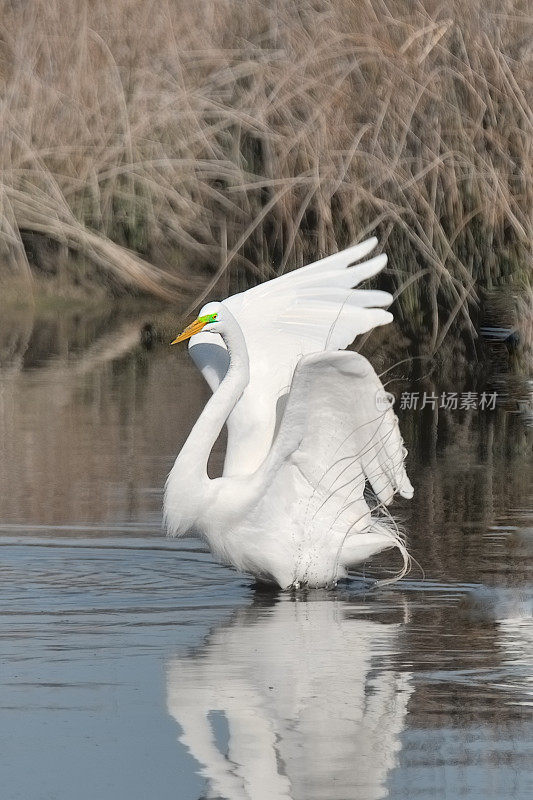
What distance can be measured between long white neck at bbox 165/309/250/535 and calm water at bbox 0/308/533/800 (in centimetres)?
28

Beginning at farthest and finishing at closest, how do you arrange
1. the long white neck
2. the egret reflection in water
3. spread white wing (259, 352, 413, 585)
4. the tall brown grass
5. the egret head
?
the tall brown grass
the egret head
the long white neck
spread white wing (259, 352, 413, 585)
the egret reflection in water

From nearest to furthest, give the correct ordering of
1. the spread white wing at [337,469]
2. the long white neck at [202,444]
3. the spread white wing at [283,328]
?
the spread white wing at [337,469] → the long white neck at [202,444] → the spread white wing at [283,328]

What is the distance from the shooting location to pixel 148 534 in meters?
7.02

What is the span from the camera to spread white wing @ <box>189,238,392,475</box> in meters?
6.69

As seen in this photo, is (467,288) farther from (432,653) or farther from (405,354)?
(432,653)

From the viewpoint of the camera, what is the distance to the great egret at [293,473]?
6055mm

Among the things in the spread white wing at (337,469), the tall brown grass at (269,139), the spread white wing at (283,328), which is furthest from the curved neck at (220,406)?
the tall brown grass at (269,139)

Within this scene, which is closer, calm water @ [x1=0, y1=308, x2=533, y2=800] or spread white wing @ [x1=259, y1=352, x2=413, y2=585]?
calm water @ [x1=0, y1=308, x2=533, y2=800]

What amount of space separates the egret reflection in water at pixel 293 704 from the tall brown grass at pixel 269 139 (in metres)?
5.82

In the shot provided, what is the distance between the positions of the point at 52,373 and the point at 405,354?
2601 mm

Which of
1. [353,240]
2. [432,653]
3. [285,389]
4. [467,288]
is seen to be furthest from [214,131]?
[432,653]

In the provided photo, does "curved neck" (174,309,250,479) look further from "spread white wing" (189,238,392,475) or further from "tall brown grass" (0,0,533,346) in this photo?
"tall brown grass" (0,0,533,346)

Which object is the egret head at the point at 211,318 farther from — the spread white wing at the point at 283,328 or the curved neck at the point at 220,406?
the spread white wing at the point at 283,328

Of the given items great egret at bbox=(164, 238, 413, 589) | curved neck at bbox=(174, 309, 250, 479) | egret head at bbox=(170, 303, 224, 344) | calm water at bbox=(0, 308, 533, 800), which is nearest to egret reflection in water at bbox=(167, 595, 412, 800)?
calm water at bbox=(0, 308, 533, 800)
